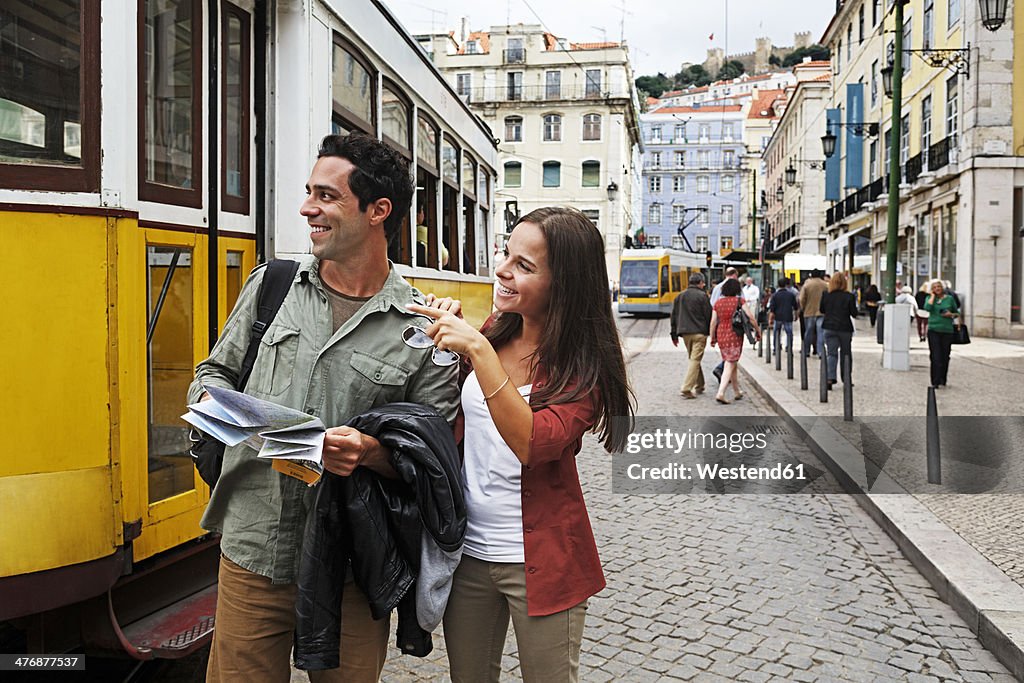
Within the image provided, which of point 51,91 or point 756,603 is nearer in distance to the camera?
point 51,91

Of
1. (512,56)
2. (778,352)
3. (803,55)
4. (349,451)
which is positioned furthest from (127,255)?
(803,55)

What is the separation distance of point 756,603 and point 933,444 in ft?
10.6

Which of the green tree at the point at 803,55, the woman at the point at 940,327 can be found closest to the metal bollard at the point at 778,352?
the woman at the point at 940,327

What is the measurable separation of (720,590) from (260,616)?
11.6 feet

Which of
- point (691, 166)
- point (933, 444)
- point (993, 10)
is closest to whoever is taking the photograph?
point (933, 444)

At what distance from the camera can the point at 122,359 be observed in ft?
10.5

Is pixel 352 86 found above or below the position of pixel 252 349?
above

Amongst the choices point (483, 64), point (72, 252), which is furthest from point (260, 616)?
point (483, 64)

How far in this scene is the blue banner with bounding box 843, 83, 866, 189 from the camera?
123ft

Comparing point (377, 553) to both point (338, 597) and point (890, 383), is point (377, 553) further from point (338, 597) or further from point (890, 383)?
point (890, 383)

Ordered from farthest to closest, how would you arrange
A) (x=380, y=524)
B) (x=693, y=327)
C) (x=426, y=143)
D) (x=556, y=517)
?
1. (x=693, y=327)
2. (x=426, y=143)
3. (x=556, y=517)
4. (x=380, y=524)

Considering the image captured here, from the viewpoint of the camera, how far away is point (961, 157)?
25766mm

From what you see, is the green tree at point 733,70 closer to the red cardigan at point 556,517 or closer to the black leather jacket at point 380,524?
the red cardigan at point 556,517

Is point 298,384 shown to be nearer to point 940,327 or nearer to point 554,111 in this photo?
point 940,327
